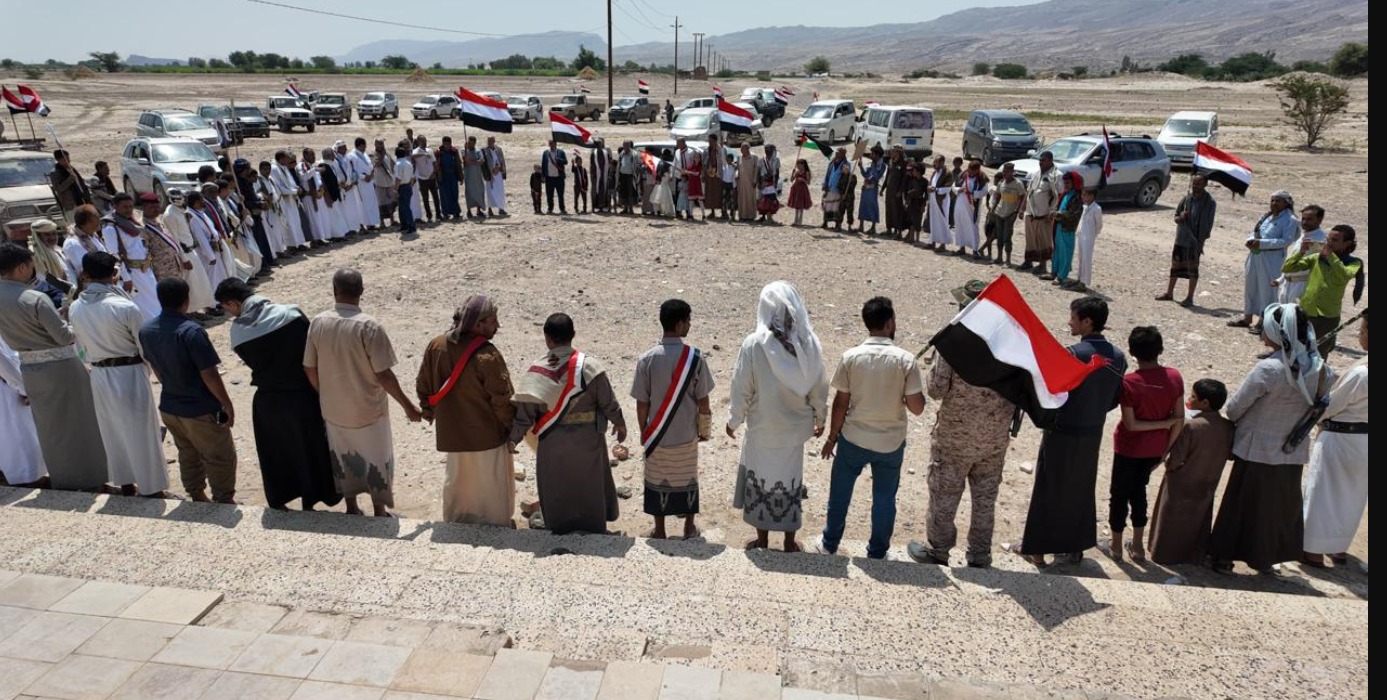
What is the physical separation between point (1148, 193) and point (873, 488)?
49.8 feet

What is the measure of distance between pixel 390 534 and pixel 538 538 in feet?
2.58

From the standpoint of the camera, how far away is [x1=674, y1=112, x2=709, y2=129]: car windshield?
79.0 ft

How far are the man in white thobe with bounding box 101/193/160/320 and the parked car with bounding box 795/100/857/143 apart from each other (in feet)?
69.4

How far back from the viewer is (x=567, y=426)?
4199 mm

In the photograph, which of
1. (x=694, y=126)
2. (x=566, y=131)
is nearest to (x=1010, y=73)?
(x=694, y=126)

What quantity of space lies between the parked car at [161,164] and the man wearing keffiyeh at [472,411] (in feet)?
43.2

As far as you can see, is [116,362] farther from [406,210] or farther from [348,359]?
[406,210]

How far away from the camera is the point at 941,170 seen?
1268 centimetres

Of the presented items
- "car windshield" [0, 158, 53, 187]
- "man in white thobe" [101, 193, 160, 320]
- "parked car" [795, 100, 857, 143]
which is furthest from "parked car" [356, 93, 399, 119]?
"man in white thobe" [101, 193, 160, 320]

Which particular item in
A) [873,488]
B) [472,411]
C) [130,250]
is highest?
[130,250]

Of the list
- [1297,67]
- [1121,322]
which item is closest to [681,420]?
[1121,322]

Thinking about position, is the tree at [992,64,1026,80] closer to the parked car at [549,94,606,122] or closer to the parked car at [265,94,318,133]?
the parked car at [549,94,606,122]

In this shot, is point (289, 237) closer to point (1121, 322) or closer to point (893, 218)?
point (893, 218)

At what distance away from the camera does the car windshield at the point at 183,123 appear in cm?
2167
